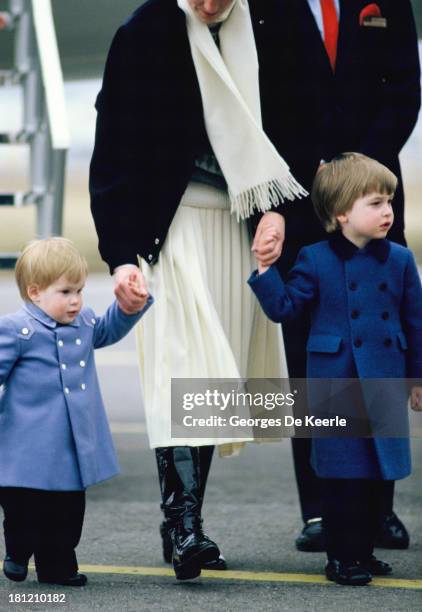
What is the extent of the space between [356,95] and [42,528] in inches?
55.8

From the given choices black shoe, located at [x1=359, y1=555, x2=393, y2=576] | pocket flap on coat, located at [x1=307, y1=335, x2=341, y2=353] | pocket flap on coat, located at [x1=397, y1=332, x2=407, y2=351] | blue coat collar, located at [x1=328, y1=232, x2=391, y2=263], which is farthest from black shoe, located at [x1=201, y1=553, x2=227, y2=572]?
blue coat collar, located at [x1=328, y1=232, x2=391, y2=263]

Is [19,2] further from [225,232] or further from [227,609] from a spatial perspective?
[227,609]

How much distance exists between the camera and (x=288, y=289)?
3625mm

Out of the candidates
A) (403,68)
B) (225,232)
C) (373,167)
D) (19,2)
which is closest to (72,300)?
(225,232)

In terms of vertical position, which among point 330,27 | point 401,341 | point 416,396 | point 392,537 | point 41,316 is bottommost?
point 392,537

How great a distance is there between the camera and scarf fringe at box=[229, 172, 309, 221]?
12.1ft

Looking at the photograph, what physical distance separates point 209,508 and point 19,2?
2.07m

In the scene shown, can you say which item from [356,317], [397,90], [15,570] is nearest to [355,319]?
[356,317]

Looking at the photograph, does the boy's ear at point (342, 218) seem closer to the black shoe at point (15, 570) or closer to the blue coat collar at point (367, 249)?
the blue coat collar at point (367, 249)

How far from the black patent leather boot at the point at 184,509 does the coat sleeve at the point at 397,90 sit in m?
0.96

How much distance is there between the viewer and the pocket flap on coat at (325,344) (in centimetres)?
357

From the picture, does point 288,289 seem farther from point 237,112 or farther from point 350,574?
point 350,574

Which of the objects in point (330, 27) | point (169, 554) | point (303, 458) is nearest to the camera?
point (169, 554)

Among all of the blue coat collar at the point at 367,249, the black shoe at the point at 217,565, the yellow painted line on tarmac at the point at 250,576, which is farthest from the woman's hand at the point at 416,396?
the black shoe at the point at 217,565
